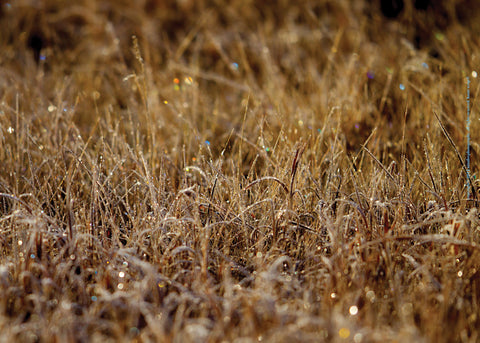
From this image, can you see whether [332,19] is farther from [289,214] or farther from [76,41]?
[289,214]

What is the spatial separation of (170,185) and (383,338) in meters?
0.85

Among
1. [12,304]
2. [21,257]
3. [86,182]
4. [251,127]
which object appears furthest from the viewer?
[251,127]

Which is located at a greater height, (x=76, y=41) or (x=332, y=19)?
(x=332, y=19)

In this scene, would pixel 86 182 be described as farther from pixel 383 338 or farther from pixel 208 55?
pixel 208 55

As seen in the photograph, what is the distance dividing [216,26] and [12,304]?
2860 mm

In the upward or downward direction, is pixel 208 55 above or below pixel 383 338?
below

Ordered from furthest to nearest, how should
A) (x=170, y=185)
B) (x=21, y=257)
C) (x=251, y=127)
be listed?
(x=251, y=127)
(x=170, y=185)
(x=21, y=257)

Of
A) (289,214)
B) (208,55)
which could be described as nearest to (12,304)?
(289,214)

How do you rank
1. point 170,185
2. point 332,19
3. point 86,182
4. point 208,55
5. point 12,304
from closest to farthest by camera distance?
1. point 12,304
2. point 170,185
3. point 86,182
4. point 208,55
5. point 332,19

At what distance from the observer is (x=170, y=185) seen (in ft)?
5.17

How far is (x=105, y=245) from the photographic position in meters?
1.36

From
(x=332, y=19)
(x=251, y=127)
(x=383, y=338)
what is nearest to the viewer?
(x=383, y=338)

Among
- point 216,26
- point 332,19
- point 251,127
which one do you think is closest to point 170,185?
point 251,127

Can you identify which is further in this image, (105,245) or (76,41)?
(76,41)
